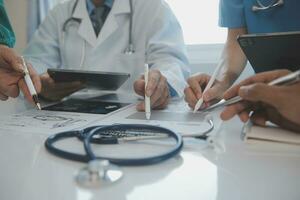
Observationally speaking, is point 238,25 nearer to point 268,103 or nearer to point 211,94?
point 211,94

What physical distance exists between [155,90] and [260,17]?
375 millimetres

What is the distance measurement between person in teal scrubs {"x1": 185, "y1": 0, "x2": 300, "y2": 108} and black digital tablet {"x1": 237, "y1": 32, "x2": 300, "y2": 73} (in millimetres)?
49

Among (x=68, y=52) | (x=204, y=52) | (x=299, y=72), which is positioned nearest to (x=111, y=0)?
(x=68, y=52)

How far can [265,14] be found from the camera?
85cm

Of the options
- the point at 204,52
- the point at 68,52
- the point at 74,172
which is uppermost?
the point at 74,172

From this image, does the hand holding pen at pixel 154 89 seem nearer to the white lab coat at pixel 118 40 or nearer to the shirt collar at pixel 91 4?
the white lab coat at pixel 118 40

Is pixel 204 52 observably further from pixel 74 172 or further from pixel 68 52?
pixel 74 172

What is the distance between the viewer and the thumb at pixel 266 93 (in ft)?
1.58

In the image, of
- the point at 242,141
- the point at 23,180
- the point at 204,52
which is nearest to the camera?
the point at 23,180

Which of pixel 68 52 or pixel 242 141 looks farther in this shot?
pixel 68 52

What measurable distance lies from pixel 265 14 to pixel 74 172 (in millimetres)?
689

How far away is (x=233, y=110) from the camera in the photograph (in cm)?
56

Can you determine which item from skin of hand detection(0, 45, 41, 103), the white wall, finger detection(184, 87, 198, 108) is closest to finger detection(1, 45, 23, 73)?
skin of hand detection(0, 45, 41, 103)

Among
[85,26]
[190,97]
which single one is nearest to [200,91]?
[190,97]
